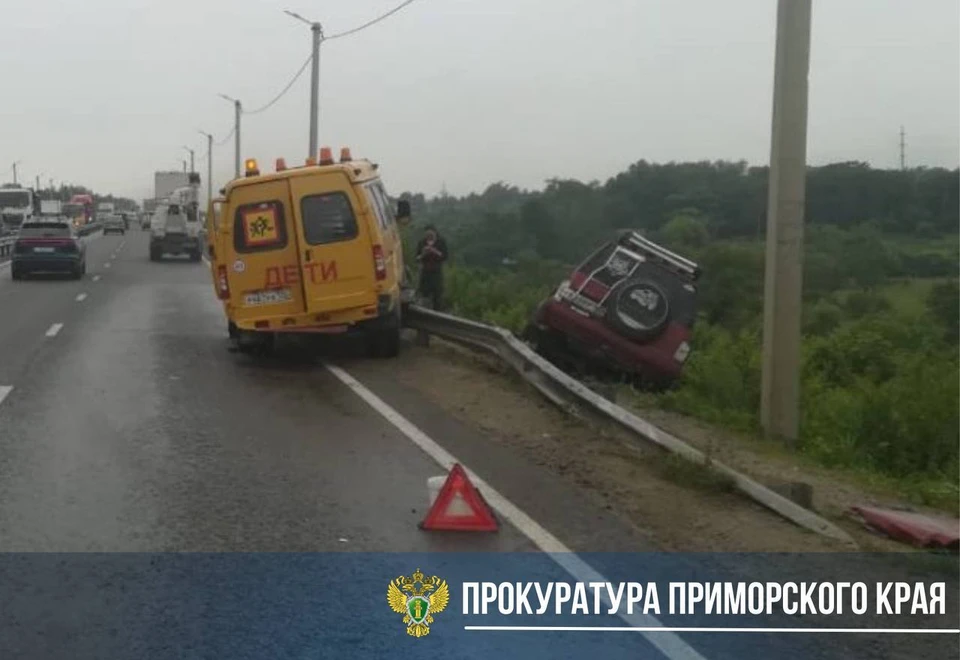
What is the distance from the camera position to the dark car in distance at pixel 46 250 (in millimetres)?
38594

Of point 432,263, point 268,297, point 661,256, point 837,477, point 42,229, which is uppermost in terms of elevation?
point 42,229

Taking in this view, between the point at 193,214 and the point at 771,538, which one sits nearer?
the point at 771,538

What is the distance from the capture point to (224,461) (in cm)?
1012

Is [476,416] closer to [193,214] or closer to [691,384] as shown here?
[691,384]

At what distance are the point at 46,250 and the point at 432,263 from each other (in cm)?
2022

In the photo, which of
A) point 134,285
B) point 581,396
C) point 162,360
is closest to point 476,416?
point 581,396

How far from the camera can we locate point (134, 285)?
35.3m

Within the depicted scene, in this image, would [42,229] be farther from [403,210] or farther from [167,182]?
[167,182]

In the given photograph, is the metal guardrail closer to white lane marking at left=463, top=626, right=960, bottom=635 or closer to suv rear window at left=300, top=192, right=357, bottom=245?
white lane marking at left=463, top=626, right=960, bottom=635

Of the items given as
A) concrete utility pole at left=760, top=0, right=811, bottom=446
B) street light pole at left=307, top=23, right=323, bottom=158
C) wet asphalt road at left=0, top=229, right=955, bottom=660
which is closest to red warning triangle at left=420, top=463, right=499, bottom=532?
wet asphalt road at left=0, top=229, right=955, bottom=660

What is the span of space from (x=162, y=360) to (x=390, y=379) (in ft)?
11.8

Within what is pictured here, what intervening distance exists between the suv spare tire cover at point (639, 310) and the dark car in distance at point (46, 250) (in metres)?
26.5

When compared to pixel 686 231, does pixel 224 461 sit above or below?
below

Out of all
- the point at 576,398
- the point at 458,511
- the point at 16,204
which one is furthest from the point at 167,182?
the point at 458,511
